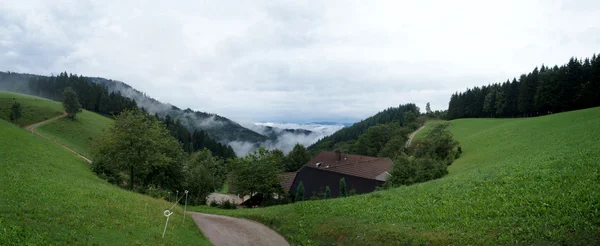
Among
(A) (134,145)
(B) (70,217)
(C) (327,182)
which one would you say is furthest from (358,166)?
(B) (70,217)

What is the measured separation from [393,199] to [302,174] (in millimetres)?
44636

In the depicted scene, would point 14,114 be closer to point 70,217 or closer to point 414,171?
point 70,217

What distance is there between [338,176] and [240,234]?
4093cm

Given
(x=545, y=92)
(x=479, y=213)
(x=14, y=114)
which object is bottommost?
(x=479, y=213)

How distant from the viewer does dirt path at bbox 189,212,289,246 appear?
16.5m

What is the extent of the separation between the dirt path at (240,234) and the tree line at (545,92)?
7796 cm

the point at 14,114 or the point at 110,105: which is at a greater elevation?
the point at 110,105

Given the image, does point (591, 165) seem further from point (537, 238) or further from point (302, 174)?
point (302, 174)

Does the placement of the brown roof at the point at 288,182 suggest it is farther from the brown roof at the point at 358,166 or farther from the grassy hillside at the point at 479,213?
the grassy hillside at the point at 479,213

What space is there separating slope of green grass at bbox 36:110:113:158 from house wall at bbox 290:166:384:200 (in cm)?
4320

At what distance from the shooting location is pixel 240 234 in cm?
1800

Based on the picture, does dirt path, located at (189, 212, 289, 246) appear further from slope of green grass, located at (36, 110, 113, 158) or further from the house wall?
slope of green grass, located at (36, 110, 113, 158)

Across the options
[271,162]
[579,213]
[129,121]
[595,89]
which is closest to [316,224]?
[579,213]

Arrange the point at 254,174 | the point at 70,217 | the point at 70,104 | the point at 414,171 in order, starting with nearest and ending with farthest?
the point at 70,217 → the point at 414,171 → the point at 254,174 → the point at 70,104
